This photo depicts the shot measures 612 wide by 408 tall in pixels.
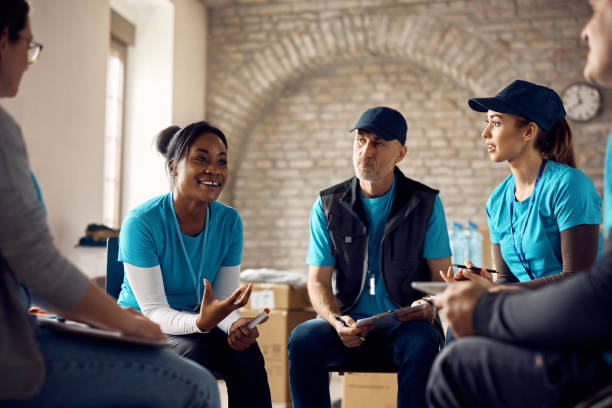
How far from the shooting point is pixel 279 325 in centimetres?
347

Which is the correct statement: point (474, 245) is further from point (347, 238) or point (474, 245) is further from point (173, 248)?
point (173, 248)

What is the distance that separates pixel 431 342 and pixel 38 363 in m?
1.33

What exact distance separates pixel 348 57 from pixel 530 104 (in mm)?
3757

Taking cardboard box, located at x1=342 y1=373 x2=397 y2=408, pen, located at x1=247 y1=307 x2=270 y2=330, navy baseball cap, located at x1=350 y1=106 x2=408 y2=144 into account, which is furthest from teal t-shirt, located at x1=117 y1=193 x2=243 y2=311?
cardboard box, located at x1=342 y1=373 x2=397 y2=408

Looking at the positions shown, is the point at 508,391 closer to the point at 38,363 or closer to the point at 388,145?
the point at 38,363

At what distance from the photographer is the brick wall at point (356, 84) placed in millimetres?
4906

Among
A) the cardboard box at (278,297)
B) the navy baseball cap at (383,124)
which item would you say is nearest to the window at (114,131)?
the cardboard box at (278,297)

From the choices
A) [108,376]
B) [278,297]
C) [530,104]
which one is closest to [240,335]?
[108,376]

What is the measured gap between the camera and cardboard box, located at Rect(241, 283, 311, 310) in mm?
3455

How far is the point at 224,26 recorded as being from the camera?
5590mm

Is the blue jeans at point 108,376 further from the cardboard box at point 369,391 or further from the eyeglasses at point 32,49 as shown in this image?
→ the cardboard box at point 369,391

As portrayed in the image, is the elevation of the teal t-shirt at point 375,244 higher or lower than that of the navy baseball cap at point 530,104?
lower

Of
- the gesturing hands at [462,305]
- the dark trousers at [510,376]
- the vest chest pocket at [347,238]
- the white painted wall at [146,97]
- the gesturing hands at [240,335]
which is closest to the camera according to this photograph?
the dark trousers at [510,376]

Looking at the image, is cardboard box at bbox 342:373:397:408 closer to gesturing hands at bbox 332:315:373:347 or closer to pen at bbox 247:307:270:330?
gesturing hands at bbox 332:315:373:347
